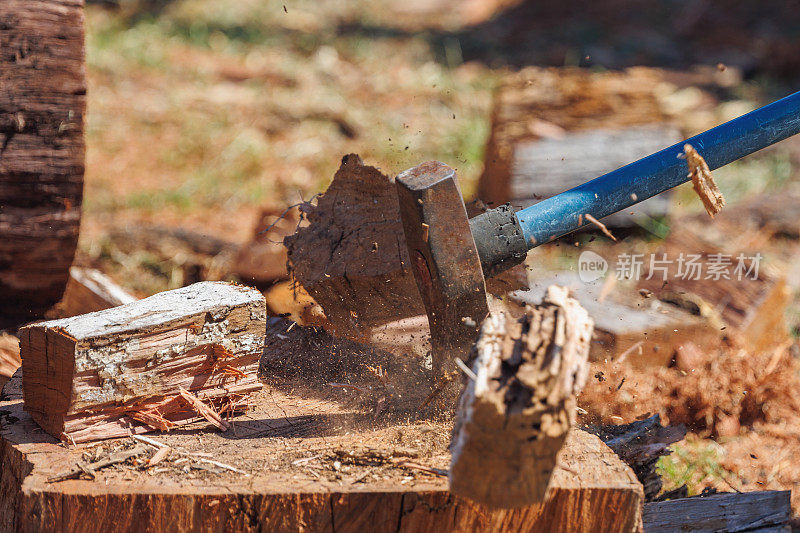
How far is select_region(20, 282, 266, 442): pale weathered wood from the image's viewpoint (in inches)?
70.0

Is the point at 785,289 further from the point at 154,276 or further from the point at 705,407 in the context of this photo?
the point at 154,276

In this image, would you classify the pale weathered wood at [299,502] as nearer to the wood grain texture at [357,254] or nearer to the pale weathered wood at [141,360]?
the pale weathered wood at [141,360]

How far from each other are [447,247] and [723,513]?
1.22 metres

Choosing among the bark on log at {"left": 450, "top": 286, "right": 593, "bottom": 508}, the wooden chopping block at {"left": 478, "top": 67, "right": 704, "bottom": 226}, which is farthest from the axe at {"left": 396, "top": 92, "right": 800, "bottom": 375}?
the wooden chopping block at {"left": 478, "top": 67, "right": 704, "bottom": 226}

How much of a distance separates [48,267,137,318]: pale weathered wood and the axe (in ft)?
5.55

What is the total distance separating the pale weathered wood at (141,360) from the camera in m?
1.78

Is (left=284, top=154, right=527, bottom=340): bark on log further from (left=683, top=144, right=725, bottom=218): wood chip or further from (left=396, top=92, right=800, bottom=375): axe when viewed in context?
(left=683, top=144, right=725, bottom=218): wood chip

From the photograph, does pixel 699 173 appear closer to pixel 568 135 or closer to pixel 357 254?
pixel 357 254

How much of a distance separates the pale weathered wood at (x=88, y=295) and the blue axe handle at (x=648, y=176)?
1892 mm

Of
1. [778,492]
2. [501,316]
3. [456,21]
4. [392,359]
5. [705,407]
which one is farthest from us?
[456,21]

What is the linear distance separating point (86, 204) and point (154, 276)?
1392 mm

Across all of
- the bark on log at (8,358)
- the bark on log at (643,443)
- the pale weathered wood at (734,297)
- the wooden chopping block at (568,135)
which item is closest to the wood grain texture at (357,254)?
the bark on log at (643,443)

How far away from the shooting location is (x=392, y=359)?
7.84 ft

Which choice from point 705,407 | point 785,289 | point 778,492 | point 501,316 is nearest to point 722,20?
point 785,289
